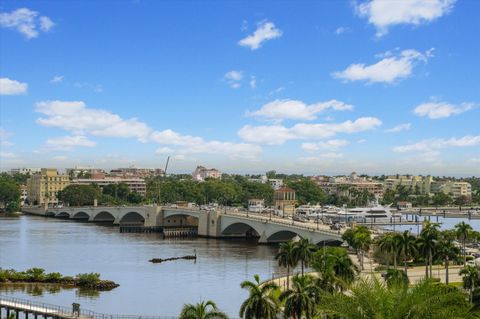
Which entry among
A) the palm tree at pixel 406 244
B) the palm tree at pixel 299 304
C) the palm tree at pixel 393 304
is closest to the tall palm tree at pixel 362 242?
the palm tree at pixel 406 244

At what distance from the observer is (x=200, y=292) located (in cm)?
6038

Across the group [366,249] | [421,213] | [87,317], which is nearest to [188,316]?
[87,317]

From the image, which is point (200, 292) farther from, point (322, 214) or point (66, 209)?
point (66, 209)

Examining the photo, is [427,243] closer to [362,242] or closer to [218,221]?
[362,242]

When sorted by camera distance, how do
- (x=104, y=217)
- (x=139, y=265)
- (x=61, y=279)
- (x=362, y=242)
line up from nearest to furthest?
(x=61, y=279) < (x=362, y=242) < (x=139, y=265) < (x=104, y=217)

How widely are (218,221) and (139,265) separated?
4052 centimetres

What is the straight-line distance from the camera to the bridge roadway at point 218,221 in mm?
94562

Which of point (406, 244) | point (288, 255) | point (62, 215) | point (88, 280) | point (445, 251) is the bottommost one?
point (88, 280)

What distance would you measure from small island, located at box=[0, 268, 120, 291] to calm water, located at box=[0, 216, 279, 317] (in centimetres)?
161

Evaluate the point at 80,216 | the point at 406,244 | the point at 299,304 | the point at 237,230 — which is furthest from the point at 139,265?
the point at 80,216

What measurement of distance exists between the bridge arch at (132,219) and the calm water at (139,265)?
23.6 m

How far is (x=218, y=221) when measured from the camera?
118562mm

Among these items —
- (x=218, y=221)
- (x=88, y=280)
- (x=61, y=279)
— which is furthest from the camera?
(x=218, y=221)

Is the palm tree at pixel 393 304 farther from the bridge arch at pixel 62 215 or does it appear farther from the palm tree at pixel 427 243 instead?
the bridge arch at pixel 62 215
